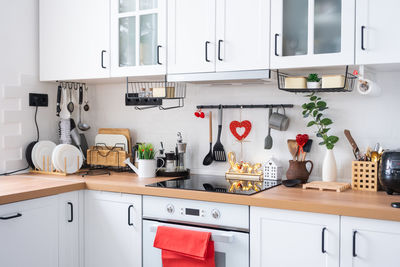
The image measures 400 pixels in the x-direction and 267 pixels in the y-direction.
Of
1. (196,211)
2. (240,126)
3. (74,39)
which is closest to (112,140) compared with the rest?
(74,39)

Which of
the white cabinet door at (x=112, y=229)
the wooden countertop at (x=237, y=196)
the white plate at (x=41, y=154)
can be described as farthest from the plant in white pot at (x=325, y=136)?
the white plate at (x=41, y=154)

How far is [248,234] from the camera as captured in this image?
2150 mm

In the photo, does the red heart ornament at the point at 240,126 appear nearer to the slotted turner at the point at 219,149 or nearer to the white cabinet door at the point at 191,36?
the slotted turner at the point at 219,149

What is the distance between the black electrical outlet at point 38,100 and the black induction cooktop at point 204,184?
1.17 m

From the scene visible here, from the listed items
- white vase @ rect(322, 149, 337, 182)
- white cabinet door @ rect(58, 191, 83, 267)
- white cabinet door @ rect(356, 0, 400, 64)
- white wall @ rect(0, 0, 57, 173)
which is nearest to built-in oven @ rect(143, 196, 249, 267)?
white cabinet door @ rect(58, 191, 83, 267)

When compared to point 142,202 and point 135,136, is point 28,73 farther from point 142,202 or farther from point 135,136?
point 142,202

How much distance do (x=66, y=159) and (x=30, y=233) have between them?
685 millimetres

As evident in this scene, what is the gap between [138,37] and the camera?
9.08 feet

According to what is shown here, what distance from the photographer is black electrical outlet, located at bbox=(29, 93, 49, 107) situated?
10.1ft

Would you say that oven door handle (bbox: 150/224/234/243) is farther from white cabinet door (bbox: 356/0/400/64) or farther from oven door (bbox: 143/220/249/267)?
white cabinet door (bbox: 356/0/400/64)

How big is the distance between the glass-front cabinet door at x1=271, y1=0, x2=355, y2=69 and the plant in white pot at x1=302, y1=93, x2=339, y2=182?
34cm

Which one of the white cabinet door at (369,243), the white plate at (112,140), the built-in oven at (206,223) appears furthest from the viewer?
the white plate at (112,140)

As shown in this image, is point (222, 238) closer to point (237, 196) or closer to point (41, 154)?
point (237, 196)

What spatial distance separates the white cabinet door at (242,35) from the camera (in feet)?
7.78
